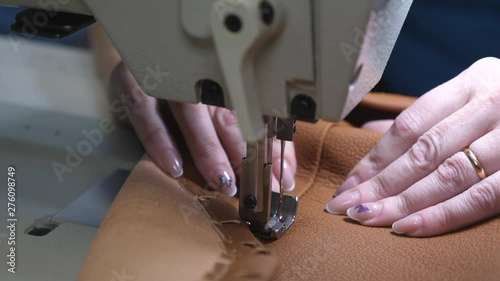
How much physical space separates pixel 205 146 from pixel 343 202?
0.83 ft

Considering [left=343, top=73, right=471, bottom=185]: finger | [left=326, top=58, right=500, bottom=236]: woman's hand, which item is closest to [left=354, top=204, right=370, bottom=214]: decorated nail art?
[left=326, top=58, right=500, bottom=236]: woman's hand

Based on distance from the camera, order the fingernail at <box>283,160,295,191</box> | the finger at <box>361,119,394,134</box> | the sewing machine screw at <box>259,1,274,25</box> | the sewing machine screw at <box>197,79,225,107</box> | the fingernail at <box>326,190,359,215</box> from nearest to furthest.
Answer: the sewing machine screw at <box>259,1,274,25</box> < the sewing machine screw at <box>197,79,225,107</box> < the fingernail at <box>326,190,359,215</box> < the fingernail at <box>283,160,295,191</box> < the finger at <box>361,119,394,134</box>

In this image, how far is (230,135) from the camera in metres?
1.17

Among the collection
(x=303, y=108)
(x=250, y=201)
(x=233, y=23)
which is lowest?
(x=250, y=201)

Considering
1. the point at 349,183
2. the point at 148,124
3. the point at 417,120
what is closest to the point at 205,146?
the point at 148,124

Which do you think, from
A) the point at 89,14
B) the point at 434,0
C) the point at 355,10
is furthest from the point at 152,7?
the point at 434,0

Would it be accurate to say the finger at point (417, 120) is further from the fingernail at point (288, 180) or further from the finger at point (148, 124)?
the finger at point (148, 124)

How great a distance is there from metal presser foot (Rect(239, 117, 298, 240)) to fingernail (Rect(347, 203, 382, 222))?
93mm

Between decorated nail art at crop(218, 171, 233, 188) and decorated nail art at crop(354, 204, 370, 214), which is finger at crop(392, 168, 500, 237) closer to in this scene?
decorated nail art at crop(354, 204, 370, 214)

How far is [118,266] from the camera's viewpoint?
803 millimetres

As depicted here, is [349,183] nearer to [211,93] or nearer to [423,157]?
[423,157]

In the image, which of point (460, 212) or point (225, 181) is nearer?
point (460, 212)

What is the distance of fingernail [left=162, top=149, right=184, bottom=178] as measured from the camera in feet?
3.55

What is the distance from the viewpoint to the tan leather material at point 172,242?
797 millimetres
